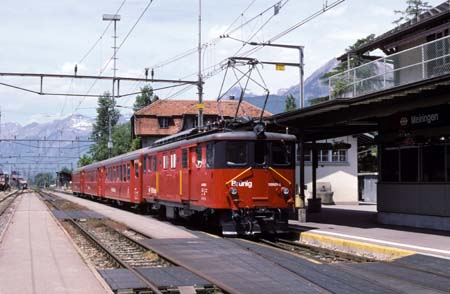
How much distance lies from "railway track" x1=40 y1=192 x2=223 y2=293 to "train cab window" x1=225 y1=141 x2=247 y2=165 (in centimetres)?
324

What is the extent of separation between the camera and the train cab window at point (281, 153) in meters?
17.3

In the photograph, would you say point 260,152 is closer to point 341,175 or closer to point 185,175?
point 185,175

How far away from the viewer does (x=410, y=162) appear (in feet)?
62.1

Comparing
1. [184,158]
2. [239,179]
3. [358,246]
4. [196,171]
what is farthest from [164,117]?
[358,246]

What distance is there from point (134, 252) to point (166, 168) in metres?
7.37

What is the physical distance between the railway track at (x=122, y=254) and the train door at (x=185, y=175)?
1809mm

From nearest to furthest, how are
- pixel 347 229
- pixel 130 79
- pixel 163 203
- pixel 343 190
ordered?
pixel 347 229, pixel 163 203, pixel 130 79, pixel 343 190

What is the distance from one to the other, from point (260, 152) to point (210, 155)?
134 centimetres

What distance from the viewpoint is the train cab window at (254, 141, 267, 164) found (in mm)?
17109

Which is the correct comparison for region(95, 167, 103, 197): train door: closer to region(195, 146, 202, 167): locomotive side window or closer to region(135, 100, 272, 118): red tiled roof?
region(195, 146, 202, 167): locomotive side window

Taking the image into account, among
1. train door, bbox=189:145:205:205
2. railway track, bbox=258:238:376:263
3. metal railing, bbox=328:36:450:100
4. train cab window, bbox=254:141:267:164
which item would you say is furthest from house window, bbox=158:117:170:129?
railway track, bbox=258:238:376:263

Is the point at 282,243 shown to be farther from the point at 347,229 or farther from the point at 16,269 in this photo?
the point at 16,269

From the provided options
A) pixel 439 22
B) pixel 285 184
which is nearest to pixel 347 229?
pixel 285 184

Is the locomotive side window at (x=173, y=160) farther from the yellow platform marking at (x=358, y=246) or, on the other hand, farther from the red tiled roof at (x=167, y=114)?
the red tiled roof at (x=167, y=114)
